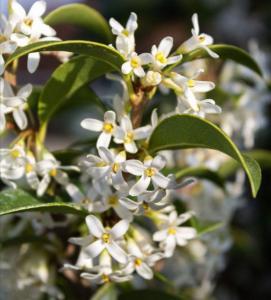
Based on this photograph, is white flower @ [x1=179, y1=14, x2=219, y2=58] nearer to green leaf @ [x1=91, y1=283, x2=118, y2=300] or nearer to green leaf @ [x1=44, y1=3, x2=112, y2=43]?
green leaf @ [x1=44, y1=3, x2=112, y2=43]

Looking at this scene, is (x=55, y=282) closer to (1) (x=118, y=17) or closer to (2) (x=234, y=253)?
(2) (x=234, y=253)

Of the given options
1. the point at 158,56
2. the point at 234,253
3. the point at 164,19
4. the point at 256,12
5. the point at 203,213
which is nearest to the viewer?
the point at 158,56

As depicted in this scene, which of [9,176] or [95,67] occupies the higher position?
[95,67]

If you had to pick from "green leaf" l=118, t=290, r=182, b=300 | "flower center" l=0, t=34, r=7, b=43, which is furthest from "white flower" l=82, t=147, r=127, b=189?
"green leaf" l=118, t=290, r=182, b=300

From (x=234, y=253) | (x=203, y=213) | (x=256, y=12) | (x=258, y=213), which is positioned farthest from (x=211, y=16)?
(x=203, y=213)

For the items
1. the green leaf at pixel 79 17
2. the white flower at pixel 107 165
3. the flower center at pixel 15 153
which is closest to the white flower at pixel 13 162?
the flower center at pixel 15 153

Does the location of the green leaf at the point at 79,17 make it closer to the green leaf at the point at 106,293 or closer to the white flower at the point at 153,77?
the white flower at the point at 153,77

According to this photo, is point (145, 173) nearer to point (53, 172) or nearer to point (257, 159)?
point (53, 172)
